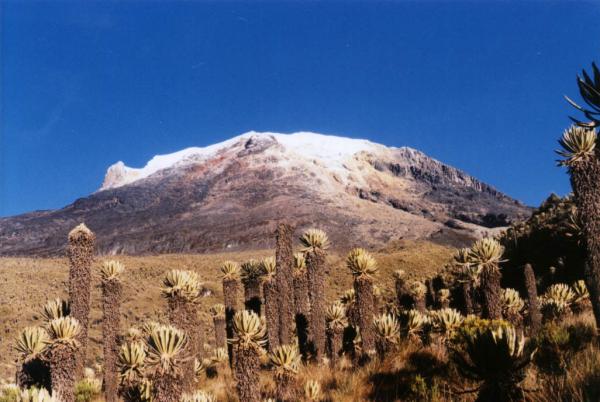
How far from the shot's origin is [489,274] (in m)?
9.54

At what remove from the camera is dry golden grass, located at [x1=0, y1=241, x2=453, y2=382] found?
2766 centimetres

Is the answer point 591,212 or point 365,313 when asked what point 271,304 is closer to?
point 365,313

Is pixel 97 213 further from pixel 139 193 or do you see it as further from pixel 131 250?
pixel 131 250

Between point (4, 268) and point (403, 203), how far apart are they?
9027 centimetres

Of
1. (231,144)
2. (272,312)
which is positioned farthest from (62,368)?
(231,144)

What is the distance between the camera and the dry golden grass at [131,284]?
27.7 m

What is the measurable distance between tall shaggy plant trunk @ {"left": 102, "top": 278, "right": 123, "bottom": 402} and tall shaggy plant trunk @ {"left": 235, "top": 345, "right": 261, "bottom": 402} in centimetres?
467

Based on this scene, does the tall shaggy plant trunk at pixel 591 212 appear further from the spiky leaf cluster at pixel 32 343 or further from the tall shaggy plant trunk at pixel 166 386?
the spiky leaf cluster at pixel 32 343

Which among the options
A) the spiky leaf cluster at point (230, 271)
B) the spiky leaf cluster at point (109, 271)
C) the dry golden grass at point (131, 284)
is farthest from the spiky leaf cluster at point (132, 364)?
the dry golden grass at point (131, 284)

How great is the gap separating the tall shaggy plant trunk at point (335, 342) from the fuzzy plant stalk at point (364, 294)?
118 centimetres

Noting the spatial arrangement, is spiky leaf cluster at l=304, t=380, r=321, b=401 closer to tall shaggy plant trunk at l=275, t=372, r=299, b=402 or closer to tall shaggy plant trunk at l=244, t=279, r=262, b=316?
tall shaggy plant trunk at l=275, t=372, r=299, b=402

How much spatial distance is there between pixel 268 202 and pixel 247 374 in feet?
309

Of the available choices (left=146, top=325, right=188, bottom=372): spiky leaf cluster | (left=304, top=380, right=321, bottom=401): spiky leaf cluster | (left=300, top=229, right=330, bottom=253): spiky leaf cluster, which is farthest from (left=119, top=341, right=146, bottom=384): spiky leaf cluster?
(left=300, top=229, right=330, bottom=253): spiky leaf cluster

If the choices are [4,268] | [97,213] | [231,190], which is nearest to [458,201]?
[231,190]
